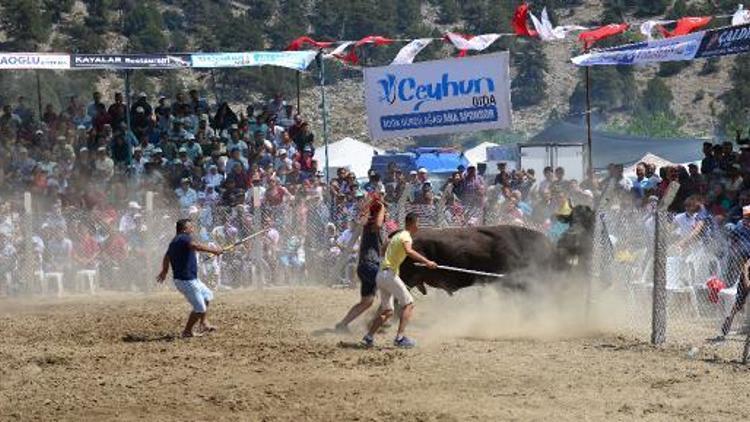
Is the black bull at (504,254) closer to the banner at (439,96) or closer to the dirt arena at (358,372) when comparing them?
the dirt arena at (358,372)

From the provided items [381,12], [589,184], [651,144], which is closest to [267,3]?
[381,12]

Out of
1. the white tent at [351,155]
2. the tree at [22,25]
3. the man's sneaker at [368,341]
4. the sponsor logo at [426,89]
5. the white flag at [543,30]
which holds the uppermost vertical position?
the tree at [22,25]

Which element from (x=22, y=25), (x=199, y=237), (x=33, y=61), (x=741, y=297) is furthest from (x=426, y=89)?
(x=22, y=25)

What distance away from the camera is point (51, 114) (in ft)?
95.9

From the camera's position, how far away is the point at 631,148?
42.6m

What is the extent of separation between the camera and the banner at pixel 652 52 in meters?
21.3

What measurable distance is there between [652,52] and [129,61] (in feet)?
39.4

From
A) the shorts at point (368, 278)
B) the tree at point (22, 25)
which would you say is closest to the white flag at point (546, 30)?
the shorts at point (368, 278)

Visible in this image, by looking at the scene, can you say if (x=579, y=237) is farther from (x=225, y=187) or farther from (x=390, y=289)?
(x=225, y=187)

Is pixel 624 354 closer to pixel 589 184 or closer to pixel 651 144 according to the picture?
pixel 589 184

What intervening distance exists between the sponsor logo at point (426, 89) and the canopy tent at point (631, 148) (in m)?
16.0

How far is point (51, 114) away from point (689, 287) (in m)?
16.5

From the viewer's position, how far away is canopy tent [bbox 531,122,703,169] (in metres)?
41.6

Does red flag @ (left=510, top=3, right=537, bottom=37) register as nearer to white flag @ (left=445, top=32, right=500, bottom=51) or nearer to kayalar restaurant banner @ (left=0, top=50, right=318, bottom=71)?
white flag @ (left=445, top=32, right=500, bottom=51)
